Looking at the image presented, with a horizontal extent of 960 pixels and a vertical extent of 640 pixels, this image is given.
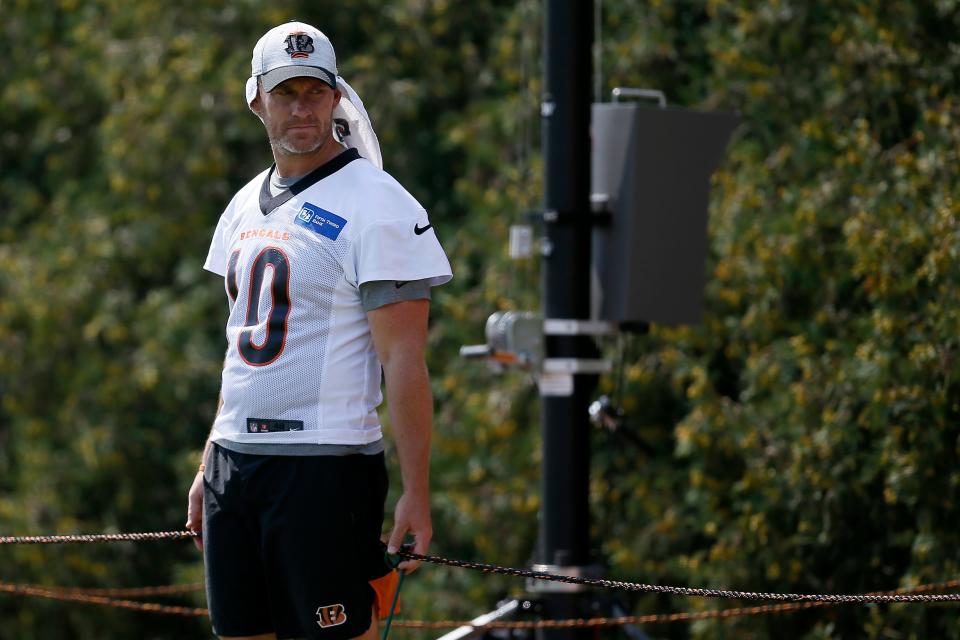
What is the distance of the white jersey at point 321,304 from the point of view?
327cm

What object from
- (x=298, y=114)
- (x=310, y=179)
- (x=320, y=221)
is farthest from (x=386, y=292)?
(x=298, y=114)

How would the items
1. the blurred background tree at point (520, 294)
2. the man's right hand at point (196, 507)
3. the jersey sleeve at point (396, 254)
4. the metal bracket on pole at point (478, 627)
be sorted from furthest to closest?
the blurred background tree at point (520, 294), the metal bracket on pole at point (478, 627), the man's right hand at point (196, 507), the jersey sleeve at point (396, 254)

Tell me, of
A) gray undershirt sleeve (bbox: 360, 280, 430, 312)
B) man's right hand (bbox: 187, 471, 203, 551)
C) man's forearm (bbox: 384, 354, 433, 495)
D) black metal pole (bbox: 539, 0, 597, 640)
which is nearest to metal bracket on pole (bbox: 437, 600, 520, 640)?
black metal pole (bbox: 539, 0, 597, 640)

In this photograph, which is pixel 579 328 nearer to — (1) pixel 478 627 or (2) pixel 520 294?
(1) pixel 478 627

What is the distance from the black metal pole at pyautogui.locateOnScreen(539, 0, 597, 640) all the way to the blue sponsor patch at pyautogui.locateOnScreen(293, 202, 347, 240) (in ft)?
7.90

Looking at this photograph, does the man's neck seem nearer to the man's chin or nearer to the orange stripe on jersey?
the man's chin

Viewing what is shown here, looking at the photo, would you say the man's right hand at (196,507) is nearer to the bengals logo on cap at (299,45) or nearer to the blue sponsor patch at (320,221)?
the blue sponsor patch at (320,221)

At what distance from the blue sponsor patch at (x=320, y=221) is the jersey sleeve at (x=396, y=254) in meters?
0.06

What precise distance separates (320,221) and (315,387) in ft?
1.22

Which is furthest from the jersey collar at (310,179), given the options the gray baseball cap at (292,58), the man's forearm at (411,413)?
the man's forearm at (411,413)

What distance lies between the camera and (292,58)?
11.1 feet

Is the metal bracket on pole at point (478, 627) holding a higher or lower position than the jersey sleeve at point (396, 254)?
lower

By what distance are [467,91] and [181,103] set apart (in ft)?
5.80

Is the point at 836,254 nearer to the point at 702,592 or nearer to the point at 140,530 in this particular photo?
the point at 702,592
